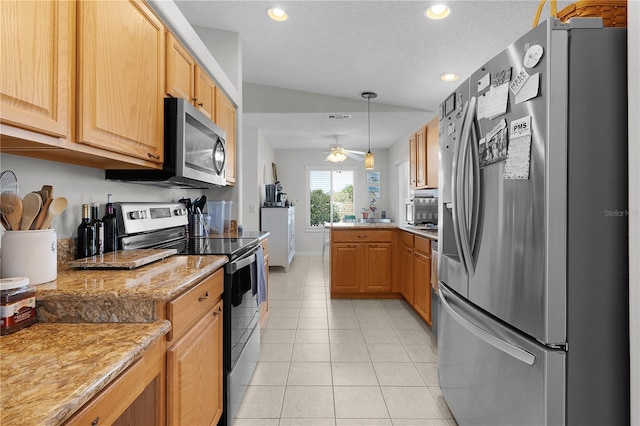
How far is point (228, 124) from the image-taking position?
3.01m

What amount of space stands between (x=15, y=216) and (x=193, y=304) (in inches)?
25.2

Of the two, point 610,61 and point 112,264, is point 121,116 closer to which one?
point 112,264

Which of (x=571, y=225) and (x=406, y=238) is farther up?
(x=571, y=225)

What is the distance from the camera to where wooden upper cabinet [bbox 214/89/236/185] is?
2.74 metres

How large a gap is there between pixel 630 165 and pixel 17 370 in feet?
5.51

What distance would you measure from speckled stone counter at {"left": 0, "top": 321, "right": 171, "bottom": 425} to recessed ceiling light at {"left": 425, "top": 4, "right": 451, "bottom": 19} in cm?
261

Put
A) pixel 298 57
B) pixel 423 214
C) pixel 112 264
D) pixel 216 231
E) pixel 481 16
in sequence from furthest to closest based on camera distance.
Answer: pixel 423 214, pixel 298 57, pixel 216 231, pixel 481 16, pixel 112 264

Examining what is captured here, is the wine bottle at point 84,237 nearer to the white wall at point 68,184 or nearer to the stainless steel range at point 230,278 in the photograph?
the white wall at point 68,184

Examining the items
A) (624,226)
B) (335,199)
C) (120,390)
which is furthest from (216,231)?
(335,199)

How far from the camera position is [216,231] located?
9.73 feet

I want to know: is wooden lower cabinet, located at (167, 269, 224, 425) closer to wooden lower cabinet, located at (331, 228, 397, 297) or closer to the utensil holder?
the utensil holder

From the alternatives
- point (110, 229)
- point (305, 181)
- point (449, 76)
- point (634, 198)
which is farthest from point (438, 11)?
point (305, 181)

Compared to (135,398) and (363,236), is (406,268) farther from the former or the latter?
(135,398)

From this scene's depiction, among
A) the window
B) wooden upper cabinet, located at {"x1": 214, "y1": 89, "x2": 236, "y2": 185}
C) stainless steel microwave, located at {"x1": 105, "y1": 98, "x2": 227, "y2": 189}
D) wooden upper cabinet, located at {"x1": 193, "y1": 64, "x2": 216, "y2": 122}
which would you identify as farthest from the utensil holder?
the window
